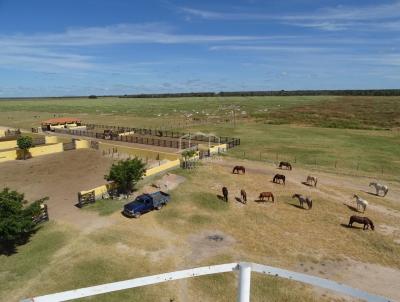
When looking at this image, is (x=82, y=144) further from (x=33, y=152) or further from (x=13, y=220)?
(x=13, y=220)

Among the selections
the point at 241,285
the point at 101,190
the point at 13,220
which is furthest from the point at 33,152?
the point at 241,285

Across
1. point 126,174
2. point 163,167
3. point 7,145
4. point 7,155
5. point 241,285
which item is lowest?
point 7,145

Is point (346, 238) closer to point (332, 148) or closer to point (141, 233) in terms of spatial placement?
point (141, 233)

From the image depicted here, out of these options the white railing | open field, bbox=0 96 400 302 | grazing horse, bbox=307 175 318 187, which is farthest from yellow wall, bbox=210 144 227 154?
the white railing

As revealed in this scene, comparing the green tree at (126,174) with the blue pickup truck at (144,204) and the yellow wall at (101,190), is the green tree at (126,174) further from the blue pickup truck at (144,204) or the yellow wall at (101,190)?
the blue pickup truck at (144,204)

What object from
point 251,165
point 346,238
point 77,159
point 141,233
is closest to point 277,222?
point 346,238

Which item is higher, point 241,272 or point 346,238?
point 241,272

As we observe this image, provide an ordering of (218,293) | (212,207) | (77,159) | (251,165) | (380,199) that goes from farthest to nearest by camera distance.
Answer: (77,159) < (251,165) < (380,199) < (212,207) < (218,293)

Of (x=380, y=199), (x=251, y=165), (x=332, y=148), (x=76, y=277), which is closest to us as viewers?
(x=76, y=277)
